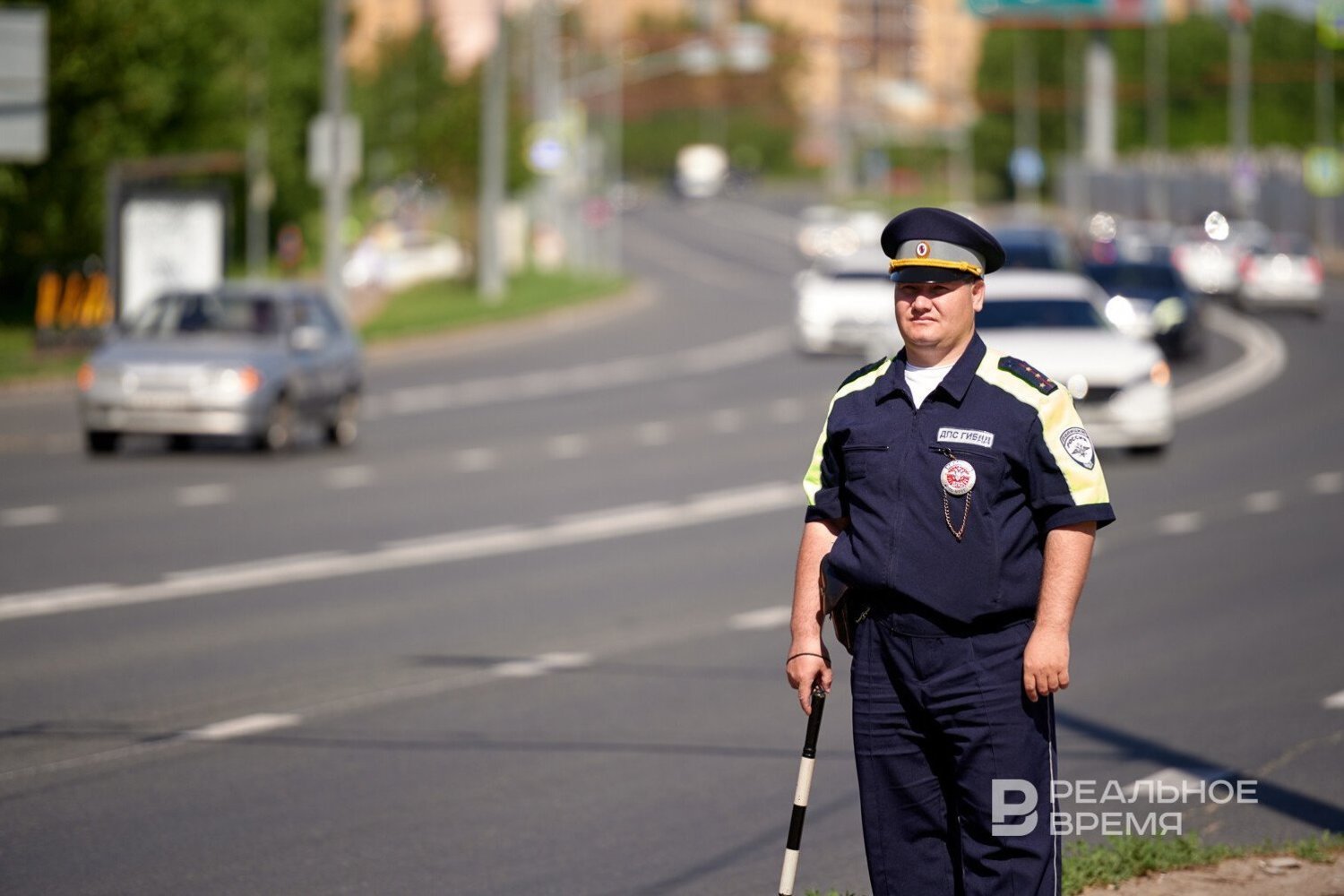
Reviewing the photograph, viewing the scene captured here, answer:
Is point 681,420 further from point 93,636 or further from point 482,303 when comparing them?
point 482,303

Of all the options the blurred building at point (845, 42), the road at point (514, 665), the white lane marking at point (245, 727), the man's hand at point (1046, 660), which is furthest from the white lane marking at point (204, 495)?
the blurred building at point (845, 42)

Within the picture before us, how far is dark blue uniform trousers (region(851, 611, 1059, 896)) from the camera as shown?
4.78m

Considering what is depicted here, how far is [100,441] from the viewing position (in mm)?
21625

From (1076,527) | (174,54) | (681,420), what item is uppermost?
(174,54)

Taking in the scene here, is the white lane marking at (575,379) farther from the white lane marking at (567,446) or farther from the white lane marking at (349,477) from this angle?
the white lane marking at (349,477)

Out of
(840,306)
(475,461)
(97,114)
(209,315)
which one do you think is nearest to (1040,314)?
(475,461)

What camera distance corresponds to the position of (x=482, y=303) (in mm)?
48094

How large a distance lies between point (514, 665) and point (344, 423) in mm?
12786

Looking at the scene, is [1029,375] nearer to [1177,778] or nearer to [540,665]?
[1177,778]

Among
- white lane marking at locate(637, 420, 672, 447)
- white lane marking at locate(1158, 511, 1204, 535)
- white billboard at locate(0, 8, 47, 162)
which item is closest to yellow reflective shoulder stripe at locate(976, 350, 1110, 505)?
white lane marking at locate(1158, 511, 1204, 535)

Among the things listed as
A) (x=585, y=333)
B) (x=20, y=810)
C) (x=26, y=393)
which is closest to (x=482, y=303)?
(x=585, y=333)

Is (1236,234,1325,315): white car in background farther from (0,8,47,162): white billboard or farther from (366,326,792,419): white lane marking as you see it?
(0,8,47,162): white billboard

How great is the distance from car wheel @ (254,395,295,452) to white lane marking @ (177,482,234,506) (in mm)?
2288

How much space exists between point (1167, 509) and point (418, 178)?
43363mm
